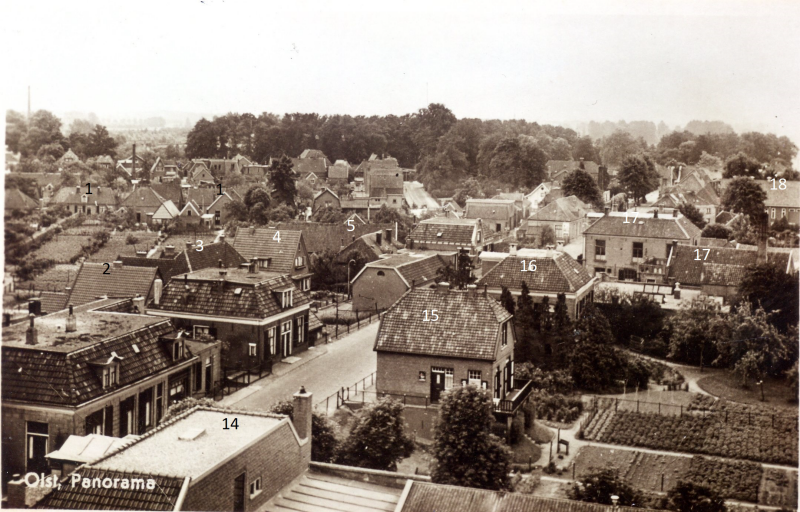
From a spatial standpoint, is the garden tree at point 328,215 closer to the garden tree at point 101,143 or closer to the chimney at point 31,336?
the garden tree at point 101,143

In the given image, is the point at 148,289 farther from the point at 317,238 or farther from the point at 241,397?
the point at 317,238

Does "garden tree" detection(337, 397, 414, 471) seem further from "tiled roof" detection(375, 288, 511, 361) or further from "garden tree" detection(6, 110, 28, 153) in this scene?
"garden tree" detection(6, 110, 28, 153)

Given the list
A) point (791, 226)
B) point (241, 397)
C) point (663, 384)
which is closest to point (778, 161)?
point (791, 226)

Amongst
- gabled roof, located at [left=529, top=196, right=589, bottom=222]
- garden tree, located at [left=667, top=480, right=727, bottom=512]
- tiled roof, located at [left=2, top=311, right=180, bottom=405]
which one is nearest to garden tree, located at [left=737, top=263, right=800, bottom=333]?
gabled roof, located at [left=529, top=196, right=589, bottom=222]

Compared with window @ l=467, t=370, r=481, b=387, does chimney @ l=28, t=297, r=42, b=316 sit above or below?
above

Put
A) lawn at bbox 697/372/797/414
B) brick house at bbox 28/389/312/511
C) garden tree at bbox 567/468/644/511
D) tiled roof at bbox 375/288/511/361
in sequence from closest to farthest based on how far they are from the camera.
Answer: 1. brick house at bbox 28/389/312/511
2. garden tree at bbox 567/468/644/511
3. tiled roof at bbox 375/288/511/361
4. lawn at bbox 697/372/797/414

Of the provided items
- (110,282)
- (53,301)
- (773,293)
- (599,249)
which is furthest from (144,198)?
(773,293)

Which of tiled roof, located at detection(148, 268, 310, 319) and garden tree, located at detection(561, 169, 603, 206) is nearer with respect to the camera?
tiled roof, located at detection(148, 268, 310, 319)

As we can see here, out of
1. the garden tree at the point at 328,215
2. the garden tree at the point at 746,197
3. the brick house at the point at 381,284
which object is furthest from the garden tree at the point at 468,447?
the garden tree at the point at 328,215
